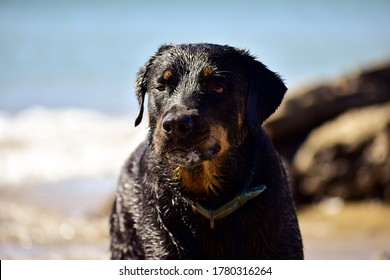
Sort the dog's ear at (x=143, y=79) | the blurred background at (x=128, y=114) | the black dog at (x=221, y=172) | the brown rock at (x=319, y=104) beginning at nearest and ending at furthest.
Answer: the black dog at (x=221, y=172), the dog's ear at (x=143, y=79), the blurred background at (x=128, y=114), the brown rock at (x=319, y=104)

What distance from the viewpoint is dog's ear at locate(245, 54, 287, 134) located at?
4.97m

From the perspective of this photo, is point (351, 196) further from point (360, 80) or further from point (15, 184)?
point (15, 184)

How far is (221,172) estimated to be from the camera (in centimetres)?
498

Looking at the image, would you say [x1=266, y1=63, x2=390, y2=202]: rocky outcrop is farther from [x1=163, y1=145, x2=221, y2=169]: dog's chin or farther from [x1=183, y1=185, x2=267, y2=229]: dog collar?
[x1=163, y1=145, x2=221, y2=169]: dog's chin

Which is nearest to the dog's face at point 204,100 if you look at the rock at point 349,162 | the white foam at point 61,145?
the rock at point 349,162

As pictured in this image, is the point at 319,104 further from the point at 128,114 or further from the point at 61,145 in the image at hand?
the point at 128,114

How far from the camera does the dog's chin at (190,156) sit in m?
4.69

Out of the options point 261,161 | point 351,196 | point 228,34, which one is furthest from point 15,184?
point 228,34

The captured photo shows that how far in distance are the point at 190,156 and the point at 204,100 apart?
35 centimetres

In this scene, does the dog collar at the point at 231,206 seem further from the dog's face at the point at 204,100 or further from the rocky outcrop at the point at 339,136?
the rocky outcrop at the point at 339,136

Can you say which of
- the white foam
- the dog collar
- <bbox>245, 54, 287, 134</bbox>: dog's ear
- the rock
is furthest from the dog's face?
the white foam

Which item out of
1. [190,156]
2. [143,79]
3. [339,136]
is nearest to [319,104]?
[339,136]

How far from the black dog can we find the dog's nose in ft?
0.66

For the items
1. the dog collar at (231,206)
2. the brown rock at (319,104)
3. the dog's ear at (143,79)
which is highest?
the brown rock at (319,104)
